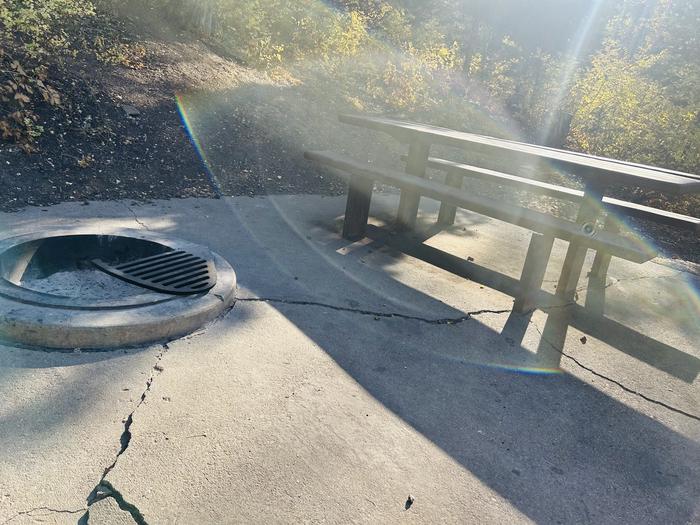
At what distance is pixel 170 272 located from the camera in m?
3.30

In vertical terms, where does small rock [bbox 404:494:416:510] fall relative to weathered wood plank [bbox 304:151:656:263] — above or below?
below

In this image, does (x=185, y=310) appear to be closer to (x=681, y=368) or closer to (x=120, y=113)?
(x=681, y=368)

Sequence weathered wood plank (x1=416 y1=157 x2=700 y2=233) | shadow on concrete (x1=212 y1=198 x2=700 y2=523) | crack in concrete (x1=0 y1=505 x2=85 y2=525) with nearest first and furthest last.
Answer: crack in concrete (x1=0 y1=505 x2=85 y2=525)
shadow on concrete (x1=212 y1=198 x2=700 y2=523)
weathered wood plank (x1=416 y1=157 x2=700 y2=233)

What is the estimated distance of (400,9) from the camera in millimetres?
12039

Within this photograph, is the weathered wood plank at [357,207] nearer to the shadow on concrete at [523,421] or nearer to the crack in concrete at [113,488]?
the shadow on concrete at [523,421]

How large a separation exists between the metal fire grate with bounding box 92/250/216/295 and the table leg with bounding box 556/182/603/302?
2.55 metres

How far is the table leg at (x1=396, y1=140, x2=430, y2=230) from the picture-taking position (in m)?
5.19

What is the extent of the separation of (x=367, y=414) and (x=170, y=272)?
5.39 feet

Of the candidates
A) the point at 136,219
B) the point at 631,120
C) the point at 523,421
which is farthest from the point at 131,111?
the point at 631,120

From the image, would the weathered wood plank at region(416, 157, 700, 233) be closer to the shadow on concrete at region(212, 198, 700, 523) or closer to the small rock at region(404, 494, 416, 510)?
the shadow on concrete at region(212, 198, 700, 523)

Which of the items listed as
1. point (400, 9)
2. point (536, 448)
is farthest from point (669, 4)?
point (536, 448)

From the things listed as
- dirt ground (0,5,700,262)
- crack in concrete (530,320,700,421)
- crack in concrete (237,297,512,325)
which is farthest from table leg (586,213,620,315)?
dirt ground (0,5,700,262)

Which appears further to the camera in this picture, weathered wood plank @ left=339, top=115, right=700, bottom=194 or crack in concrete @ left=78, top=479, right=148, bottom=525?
weathered wood plank @ left=339, top=115, right=700, bottom=194

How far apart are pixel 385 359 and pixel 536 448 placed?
0.89 m
